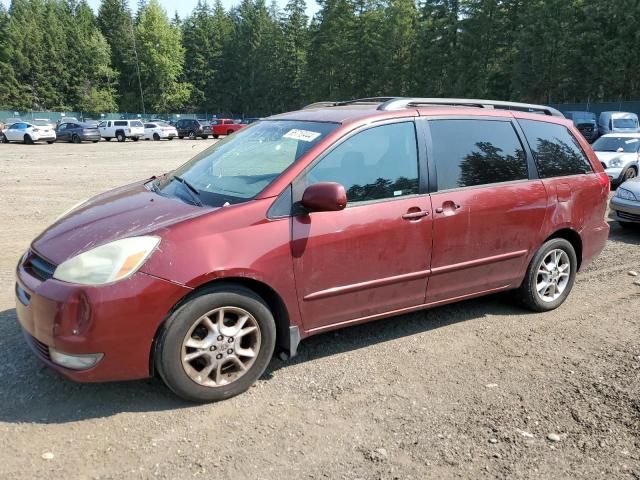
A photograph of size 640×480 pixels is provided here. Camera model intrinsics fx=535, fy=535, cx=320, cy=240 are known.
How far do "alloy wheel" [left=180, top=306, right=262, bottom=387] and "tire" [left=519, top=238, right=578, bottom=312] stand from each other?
2663mm

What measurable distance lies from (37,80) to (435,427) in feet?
292

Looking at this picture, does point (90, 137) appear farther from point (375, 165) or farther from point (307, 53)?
point (307, 53)

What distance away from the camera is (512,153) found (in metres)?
4.60

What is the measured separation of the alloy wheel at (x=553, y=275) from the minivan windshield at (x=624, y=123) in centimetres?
1983

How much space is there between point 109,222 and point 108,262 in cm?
49

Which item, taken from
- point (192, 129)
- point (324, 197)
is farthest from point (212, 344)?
point (192, 129)

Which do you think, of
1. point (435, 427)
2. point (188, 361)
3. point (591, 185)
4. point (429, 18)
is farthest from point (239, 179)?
point (429, 18)

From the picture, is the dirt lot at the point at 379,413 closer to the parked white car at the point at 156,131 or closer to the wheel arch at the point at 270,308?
the wheel arch at the point at 270,308

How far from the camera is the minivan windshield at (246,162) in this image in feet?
11.9

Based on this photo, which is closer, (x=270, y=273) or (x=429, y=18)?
(x=270, y=273)

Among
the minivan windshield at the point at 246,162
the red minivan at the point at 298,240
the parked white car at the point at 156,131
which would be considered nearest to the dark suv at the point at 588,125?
the red minivan at the point at 298,240

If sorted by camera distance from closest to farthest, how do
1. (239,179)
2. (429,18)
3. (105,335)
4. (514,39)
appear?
(105,335) → (239,179) → (514,39) → (429,18)

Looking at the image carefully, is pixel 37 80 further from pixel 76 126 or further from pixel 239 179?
pixel 239 179

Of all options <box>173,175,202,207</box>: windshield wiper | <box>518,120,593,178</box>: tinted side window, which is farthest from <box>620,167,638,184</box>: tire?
<box>173,175,202,207</box>: windshield wiper
